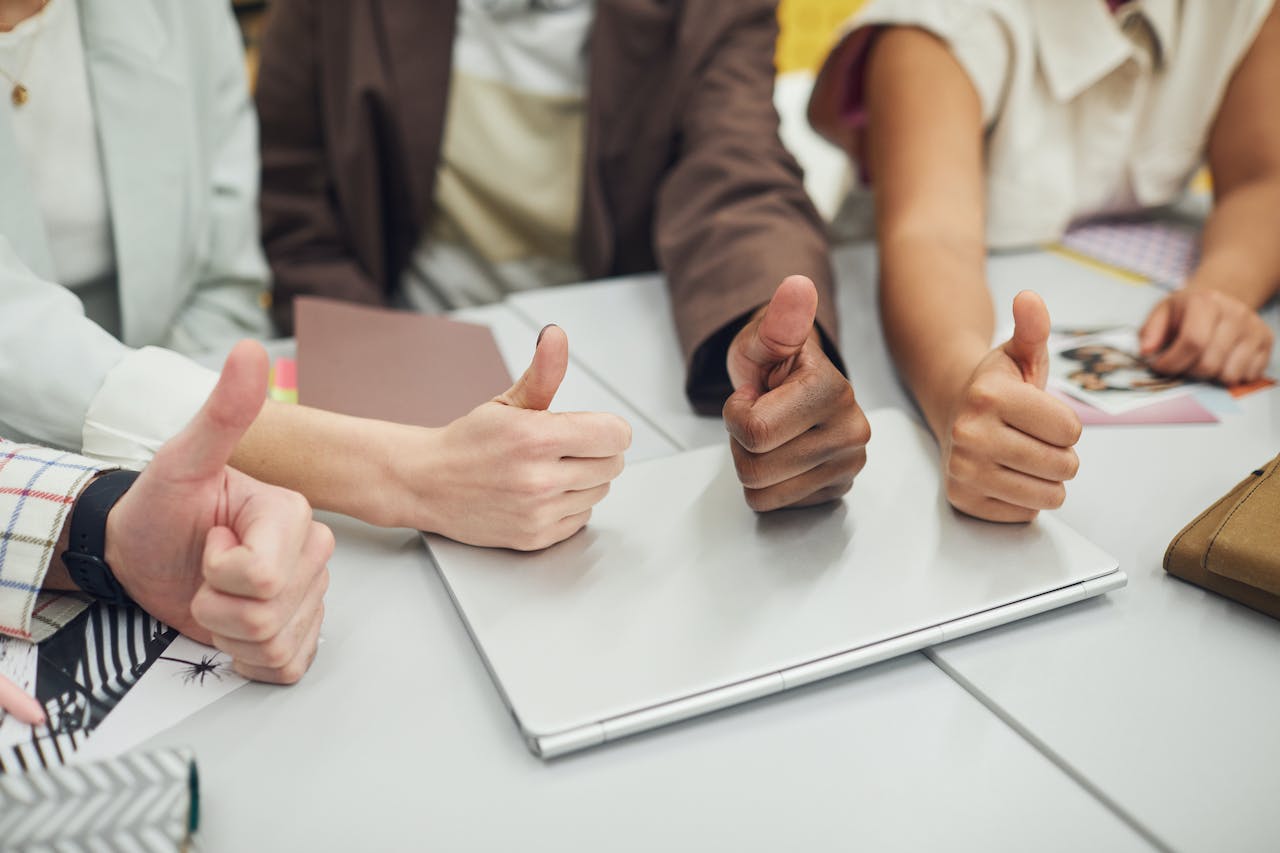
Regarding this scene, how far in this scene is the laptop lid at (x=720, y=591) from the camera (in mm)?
488

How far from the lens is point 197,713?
0.50 meters

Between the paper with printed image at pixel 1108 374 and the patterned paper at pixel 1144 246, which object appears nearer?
the paper with printed image at pixel 1108 374

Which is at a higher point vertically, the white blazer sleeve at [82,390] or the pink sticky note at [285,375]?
the white blazer sleeve at [82,390]

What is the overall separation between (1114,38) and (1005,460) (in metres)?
0.69

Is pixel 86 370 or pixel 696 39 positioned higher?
pixel 696 39

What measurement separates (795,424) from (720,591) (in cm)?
12

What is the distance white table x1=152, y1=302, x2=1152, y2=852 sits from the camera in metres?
0.44

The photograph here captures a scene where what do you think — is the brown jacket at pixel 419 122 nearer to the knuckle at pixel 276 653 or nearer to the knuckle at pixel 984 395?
the knuckle at pixel 984 395

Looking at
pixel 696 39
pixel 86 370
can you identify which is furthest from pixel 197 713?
pixel 696 39

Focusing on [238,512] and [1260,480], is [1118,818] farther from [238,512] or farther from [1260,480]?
[238,512]

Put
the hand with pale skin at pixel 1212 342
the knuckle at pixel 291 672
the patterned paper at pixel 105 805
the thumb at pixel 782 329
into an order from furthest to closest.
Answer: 1. the hand with pale skin at pixel 1212 342
2. the thumb at pixel 782 329
3. the knuckle at pixel 291 672
4. the patterned paper at pixel 105 805

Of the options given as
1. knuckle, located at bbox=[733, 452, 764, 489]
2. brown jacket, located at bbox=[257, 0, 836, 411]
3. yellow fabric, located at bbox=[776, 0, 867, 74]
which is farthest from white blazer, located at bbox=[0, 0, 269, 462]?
yellow fabric, located at bbox=[776, 0, 867, 74]

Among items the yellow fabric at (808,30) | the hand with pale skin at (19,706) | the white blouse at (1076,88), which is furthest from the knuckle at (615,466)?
Answer: the yellow fabric at (808,30)

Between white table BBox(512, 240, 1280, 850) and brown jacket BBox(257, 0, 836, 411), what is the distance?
1.35 ft
